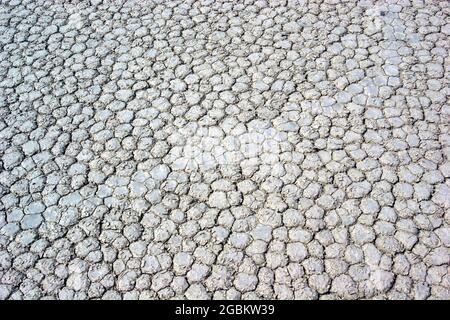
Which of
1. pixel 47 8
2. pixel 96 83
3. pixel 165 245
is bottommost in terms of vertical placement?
pixel 165 245

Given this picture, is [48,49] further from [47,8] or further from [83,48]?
[47,8]

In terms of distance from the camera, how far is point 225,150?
4641 millimetres

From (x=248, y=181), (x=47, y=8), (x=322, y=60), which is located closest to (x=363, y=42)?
(x=322, y=60)

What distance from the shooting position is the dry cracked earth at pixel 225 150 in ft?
12.5

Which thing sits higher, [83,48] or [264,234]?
[83,48]

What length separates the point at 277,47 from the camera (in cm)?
570

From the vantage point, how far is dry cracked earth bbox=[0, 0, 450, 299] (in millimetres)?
3803

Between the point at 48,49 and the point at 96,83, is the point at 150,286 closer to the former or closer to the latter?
the point at 96,83

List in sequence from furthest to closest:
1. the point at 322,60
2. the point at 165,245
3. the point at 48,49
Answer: the point at 48,49
the point at 322,60
the point at 165,245

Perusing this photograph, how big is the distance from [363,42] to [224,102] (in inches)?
80.8

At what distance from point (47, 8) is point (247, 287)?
16.7 ft
